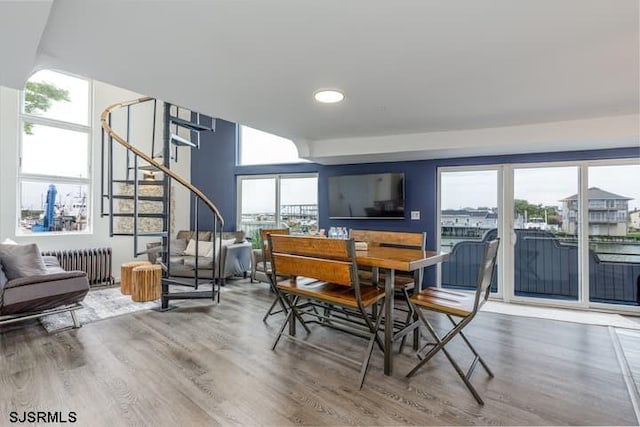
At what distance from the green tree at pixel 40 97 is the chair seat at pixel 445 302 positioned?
583cm

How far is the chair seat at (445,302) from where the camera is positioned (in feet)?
6.72

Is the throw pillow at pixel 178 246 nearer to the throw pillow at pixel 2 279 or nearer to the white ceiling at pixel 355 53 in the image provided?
the throw pillow at pixel 2 279

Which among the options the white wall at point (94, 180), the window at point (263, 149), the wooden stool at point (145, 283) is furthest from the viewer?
the window at point (263, 149)

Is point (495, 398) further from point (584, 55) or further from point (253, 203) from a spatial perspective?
point (253, 203)

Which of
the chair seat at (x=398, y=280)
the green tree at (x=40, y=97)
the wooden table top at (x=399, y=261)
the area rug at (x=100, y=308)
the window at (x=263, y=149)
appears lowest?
the area rug at (x=100, y=308)

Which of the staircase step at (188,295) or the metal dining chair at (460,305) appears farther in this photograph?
the staircase step at (188,295)

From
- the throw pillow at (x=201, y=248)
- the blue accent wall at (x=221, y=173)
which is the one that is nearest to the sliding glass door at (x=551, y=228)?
the throw pillow at (x=201, y=248)

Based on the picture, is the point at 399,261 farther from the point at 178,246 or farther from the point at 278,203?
the point at 178,246

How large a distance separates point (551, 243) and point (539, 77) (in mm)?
2697

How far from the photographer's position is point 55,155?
4902 millimetres

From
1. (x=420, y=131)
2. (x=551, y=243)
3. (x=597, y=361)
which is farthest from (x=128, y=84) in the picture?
(x=551, y=243)

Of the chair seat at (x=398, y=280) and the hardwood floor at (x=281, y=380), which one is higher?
the chair seat at (x=398, y=280)

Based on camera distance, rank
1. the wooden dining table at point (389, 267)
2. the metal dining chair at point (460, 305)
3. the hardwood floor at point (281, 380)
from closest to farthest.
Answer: the hardwood floor at point (281, 380), the metal dining chair at point (460, 305), the wooden dining table at point (389, 267)

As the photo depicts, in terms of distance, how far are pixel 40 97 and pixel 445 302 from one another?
20.2 ft
